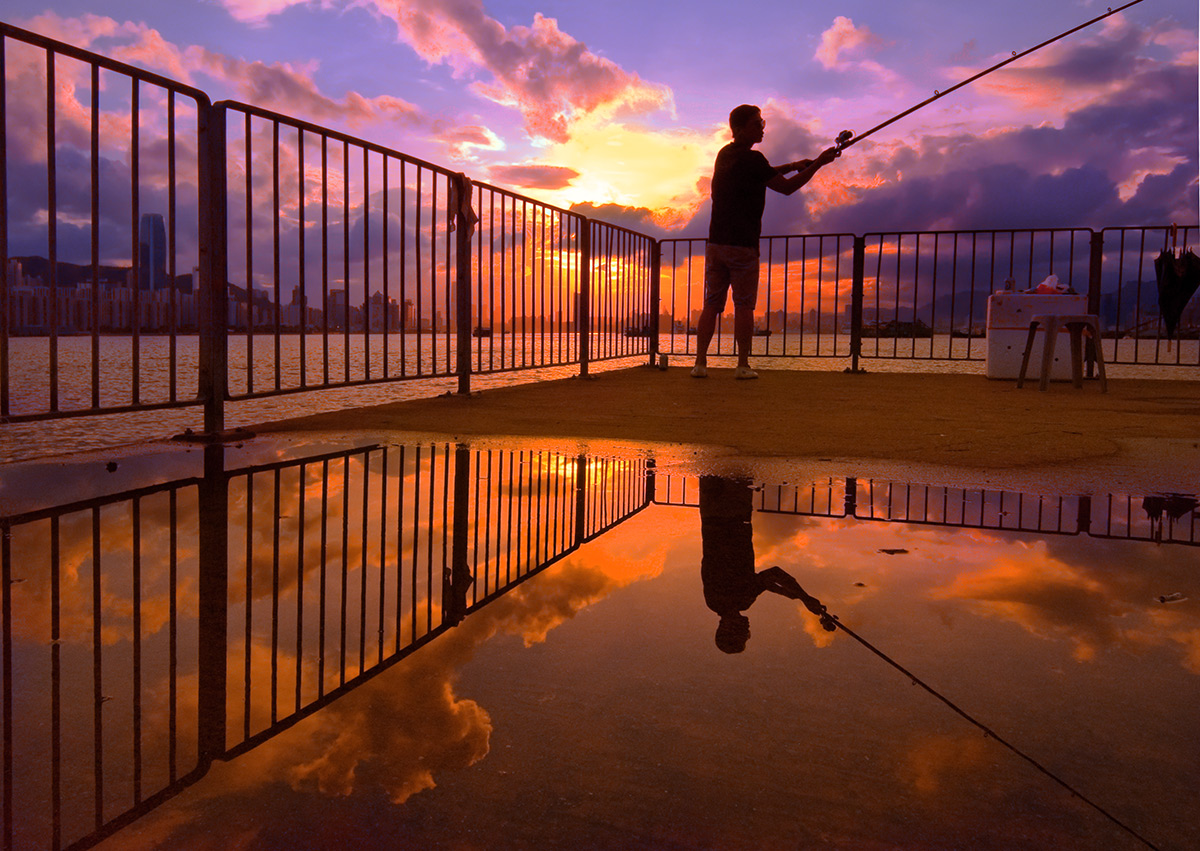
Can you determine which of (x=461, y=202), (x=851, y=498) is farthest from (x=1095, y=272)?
(x=851, y=498)

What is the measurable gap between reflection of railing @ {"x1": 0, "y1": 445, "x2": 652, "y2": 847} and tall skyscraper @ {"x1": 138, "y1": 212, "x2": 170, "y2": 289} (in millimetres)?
1343

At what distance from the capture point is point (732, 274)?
7863mm

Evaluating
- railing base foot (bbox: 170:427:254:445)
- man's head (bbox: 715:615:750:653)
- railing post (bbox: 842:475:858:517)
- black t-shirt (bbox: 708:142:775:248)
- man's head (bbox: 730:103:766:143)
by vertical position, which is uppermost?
man's head (bbox: 730:103:766:143)

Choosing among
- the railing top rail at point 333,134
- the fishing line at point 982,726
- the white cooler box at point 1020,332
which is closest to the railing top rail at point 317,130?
the railing top rail at point 333,134

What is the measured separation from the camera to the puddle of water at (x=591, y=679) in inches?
35.8

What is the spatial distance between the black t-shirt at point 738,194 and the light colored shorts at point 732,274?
0.07 metres

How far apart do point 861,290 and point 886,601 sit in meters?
8.87

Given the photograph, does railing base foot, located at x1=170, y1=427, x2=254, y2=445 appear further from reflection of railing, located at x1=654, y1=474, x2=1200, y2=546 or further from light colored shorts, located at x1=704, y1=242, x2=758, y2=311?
light colored shorts, located at x1=704, y1=242, x2=758, y2=311

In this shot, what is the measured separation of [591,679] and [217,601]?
0.77m

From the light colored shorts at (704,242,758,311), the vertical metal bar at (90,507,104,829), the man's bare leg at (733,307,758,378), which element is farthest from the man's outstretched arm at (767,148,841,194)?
the vertical metal bar at (90,507,104,829)

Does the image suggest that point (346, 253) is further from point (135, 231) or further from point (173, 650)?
point (173, 650)

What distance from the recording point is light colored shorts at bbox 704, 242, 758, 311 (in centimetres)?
779

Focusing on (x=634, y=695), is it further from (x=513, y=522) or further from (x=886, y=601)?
(x=513, y=522)

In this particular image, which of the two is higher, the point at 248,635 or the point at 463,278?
the point at 463,278
